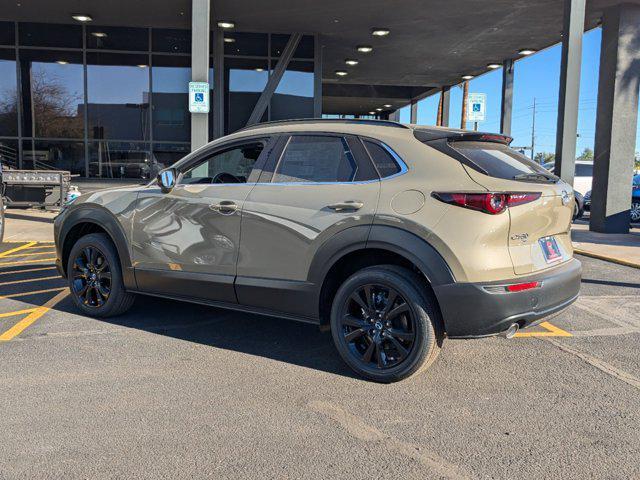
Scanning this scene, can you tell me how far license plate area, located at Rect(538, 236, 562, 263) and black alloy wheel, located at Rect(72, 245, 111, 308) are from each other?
364 cm

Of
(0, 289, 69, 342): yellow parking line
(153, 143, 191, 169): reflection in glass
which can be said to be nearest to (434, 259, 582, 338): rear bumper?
(0, 289, 69, 342): yellow parking line

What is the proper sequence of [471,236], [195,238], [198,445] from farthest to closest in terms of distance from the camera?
[195,238] → [471,236] → [198,445]

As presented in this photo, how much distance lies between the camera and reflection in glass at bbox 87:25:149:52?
50.6ft

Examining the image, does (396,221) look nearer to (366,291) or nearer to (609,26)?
(366,291)

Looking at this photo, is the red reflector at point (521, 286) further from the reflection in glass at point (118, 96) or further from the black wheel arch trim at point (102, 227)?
the reflection in glass at point (118, 96)

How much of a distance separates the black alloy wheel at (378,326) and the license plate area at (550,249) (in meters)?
1.00

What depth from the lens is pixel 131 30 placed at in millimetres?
15484

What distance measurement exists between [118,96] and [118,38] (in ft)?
5.24

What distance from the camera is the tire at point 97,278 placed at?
195 inches

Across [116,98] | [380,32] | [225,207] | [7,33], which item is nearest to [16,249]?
[225,207]

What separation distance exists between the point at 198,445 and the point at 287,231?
1617 millimetres

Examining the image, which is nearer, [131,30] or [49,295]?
[49,295]

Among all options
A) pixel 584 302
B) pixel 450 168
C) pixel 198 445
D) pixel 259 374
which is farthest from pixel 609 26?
pixel 198 445

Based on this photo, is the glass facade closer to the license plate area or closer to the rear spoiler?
the rear spoiler
